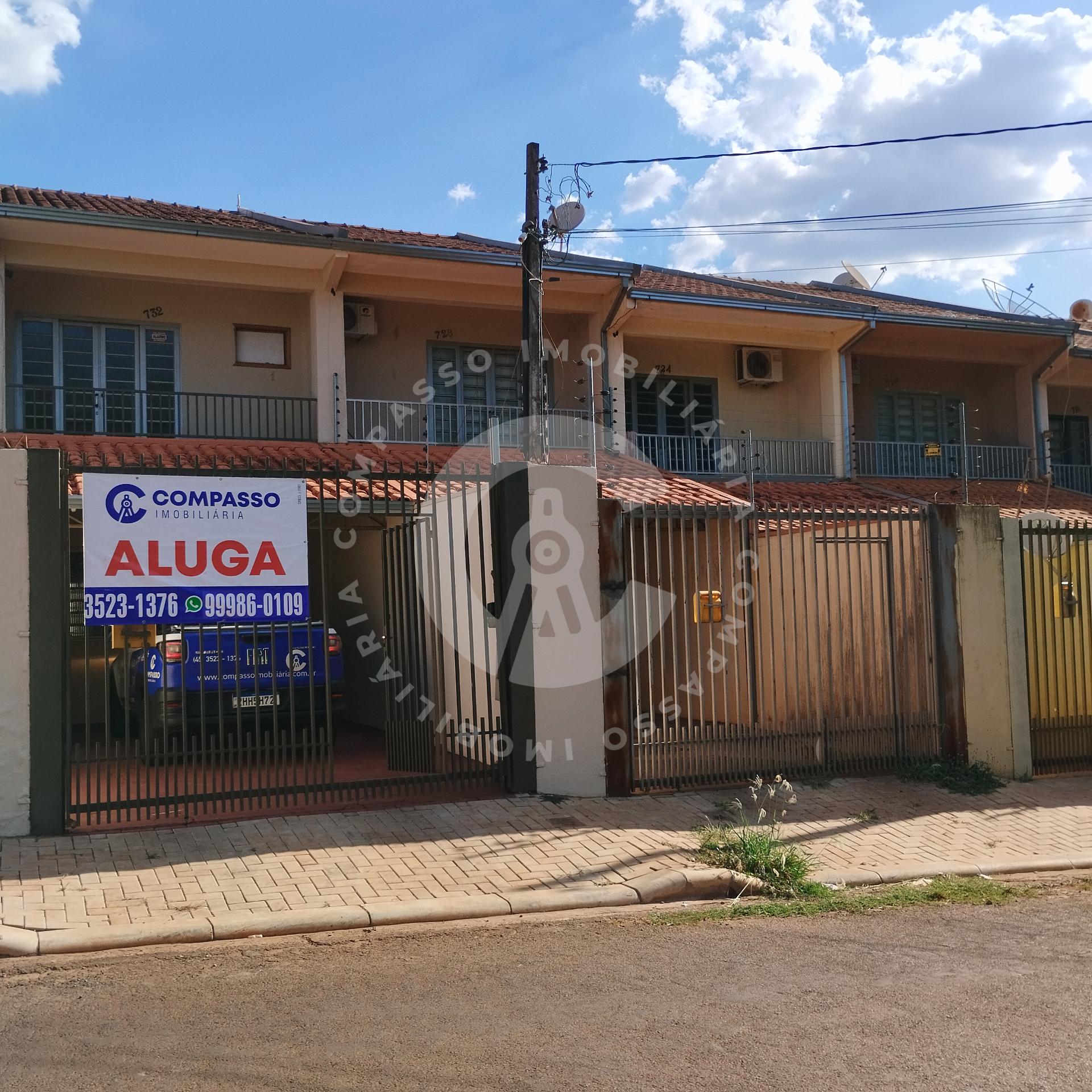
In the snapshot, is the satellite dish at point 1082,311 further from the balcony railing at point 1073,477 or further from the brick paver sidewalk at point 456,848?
the brick paver sidewalk at point 456,848

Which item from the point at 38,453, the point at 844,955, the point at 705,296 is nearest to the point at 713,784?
the point at 844,955

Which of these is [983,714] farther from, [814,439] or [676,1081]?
[814,439]

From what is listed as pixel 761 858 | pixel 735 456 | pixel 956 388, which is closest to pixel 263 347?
pixel 735 456

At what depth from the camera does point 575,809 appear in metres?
7.89

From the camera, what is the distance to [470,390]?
1728 centimetres

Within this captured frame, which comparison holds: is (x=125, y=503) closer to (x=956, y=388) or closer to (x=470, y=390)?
(x=470, y=390)

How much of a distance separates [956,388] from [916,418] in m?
1.27

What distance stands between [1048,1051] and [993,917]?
2.11m

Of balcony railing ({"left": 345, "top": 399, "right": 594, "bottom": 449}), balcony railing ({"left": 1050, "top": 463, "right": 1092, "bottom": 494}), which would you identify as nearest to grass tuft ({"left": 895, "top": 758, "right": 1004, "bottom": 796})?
balcony railing ({"left": 345, "top": 399, "right": 594, "bottom": 449})

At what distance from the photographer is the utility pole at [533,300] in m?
11.3

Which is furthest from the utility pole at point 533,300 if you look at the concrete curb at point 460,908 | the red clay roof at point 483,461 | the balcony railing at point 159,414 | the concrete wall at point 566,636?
the concrete curb at point 460,908

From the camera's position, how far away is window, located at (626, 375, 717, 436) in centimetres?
1872

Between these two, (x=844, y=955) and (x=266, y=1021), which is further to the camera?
(x=844, y=955)

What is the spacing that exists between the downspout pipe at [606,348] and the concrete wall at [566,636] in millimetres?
8278
